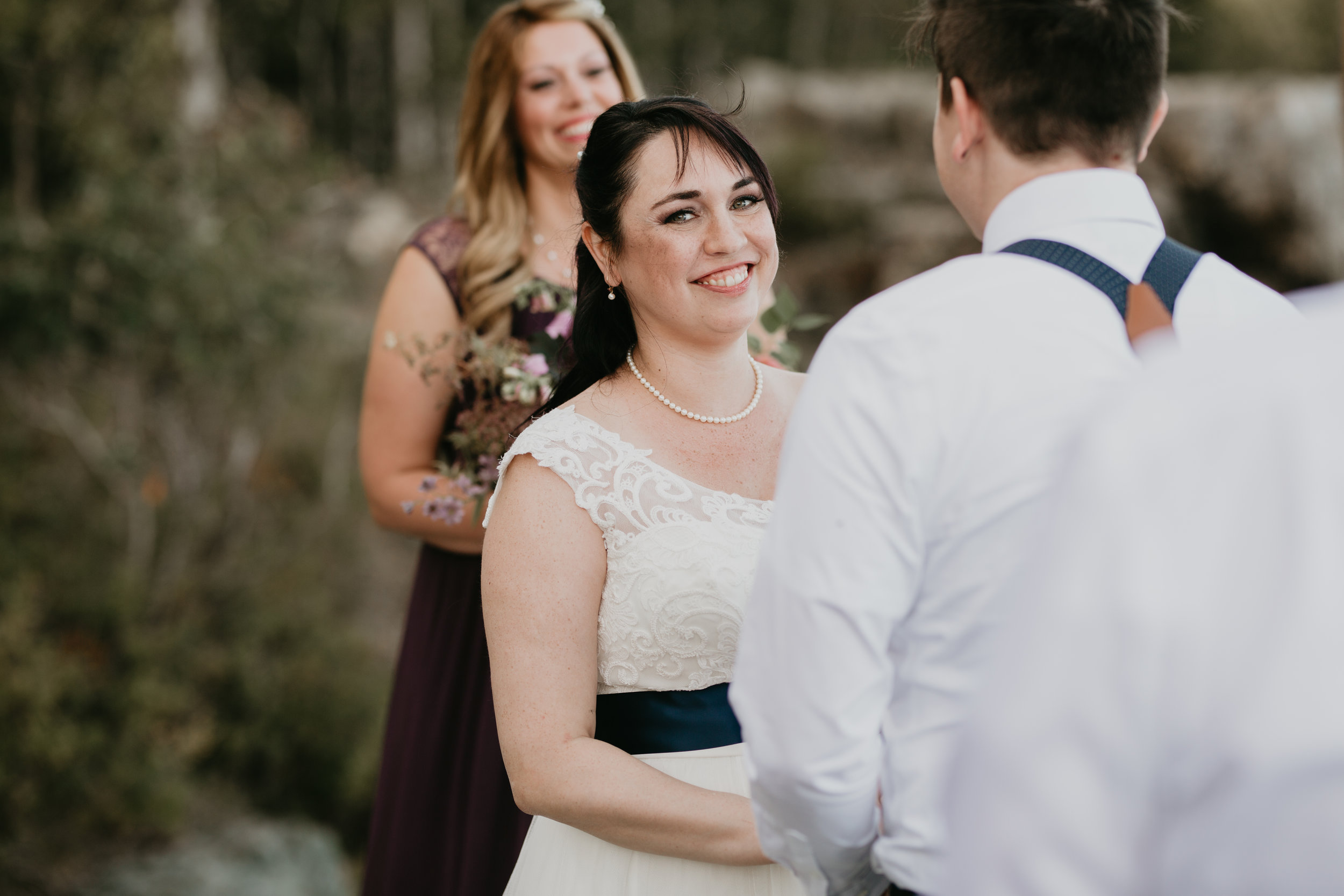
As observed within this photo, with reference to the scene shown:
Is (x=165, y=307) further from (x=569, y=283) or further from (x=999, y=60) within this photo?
(x=999, y=60)

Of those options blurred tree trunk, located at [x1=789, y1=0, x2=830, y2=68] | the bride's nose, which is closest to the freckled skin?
the bride's nose

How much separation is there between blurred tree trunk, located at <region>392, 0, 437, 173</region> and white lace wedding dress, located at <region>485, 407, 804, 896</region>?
528 inches

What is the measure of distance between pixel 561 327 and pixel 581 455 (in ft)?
2.12

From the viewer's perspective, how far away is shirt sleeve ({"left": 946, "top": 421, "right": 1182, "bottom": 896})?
688 mm

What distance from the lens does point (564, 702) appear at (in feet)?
5.46

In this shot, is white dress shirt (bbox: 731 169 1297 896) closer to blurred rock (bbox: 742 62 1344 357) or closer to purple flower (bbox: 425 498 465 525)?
purple flower (bbox: 425 498 465 525)

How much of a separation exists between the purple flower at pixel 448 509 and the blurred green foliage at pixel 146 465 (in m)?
3.06

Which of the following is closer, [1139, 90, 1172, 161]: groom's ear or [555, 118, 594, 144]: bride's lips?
[1139, 90, 1172, 161]: groom's ear

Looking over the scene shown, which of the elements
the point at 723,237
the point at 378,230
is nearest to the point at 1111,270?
the point at 723,237

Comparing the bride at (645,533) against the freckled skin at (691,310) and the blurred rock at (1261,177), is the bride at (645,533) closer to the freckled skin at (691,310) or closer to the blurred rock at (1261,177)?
the freckled skin at (691,310)

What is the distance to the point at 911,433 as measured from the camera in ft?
3.52

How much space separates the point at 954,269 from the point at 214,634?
5.28 meters

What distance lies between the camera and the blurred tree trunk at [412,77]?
48.0 feet

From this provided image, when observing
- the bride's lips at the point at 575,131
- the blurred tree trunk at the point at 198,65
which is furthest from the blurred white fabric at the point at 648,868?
the blurred tree trunk at the point at 198,65
